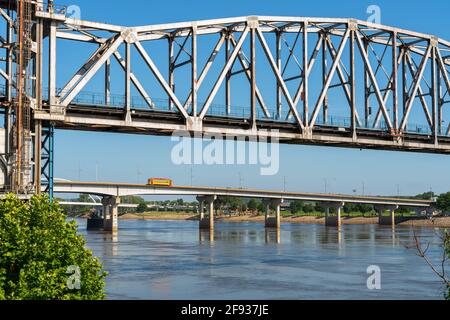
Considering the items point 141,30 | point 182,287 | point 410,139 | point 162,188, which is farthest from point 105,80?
point 162,188

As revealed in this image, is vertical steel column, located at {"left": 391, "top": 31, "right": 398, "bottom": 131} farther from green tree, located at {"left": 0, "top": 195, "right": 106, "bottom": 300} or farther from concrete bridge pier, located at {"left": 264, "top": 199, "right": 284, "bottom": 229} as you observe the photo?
concrete bridge pier, located at {"left": 264, "top": 199, "right": 284, "bottom": 229}

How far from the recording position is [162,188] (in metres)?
135

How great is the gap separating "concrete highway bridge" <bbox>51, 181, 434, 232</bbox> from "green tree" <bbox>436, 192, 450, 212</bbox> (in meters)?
2.95

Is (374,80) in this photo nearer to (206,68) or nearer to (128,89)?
(206,68)

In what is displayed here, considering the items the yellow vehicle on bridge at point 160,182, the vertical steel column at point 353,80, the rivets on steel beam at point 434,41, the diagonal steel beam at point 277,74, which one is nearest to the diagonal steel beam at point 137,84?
the diagonal steel beam at point 277,74

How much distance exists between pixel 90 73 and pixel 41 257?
3413 cm

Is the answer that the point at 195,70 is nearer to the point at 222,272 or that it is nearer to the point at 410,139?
the point at 222,272

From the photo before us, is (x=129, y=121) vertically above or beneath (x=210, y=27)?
beneath

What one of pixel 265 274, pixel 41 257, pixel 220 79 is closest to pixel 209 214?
pixel 220 79

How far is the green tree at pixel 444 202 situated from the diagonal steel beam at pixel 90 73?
147 metres

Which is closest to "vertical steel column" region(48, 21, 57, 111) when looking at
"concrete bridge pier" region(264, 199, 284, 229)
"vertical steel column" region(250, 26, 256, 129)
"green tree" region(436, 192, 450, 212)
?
"vertical steel column" region(250, 26, 256, 129)

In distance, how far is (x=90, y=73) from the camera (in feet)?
182

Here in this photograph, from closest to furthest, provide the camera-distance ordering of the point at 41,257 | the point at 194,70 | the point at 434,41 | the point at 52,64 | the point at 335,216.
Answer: the point at 41,257 → the point at 52,64 → the point at 194,70 → the point at 434,41 → the point at 335,216

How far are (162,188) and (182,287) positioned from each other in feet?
309
